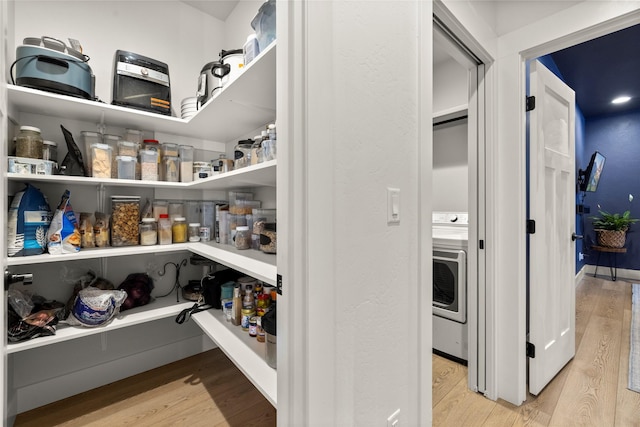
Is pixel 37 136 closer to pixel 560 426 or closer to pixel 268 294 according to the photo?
pixel 268 294

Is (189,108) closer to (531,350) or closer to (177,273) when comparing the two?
(177,273)

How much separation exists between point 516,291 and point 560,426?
0.69m

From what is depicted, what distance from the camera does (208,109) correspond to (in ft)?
5.24

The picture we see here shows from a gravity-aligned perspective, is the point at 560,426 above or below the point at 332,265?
below

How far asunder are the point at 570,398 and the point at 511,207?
3.89 ft

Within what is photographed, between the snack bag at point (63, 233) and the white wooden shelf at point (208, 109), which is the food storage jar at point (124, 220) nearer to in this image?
the snack bag at point (63, 233)

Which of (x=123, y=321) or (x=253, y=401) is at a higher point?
(x=123, y=321)

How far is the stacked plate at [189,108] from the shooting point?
1882 mm

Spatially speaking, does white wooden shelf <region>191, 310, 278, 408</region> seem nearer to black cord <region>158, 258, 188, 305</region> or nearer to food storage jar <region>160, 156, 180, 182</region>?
black cord <region>158, 258, 188, 305</region>

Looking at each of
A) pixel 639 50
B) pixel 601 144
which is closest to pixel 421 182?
pixel 639 50

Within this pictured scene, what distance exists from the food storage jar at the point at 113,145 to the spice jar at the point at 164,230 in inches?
14.6

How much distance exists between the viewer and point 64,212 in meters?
1.47

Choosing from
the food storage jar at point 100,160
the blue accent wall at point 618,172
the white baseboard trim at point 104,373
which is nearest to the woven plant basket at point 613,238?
the blue accent wall at point 618,172

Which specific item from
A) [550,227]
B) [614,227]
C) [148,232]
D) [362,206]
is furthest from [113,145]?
[614,227]
